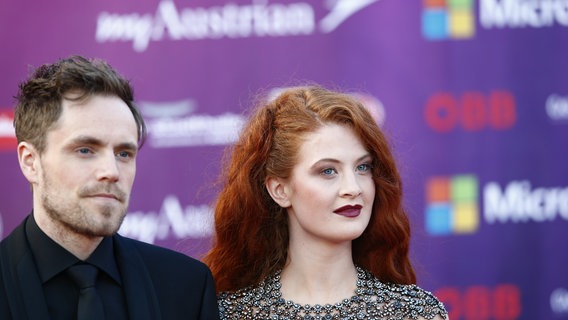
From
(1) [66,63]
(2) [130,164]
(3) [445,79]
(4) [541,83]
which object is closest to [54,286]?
(2) [130,164]

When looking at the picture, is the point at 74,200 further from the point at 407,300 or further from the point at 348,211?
the point at 407,300

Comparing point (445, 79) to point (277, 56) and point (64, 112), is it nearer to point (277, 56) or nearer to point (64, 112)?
point (277, 56)

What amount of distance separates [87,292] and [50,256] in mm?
150

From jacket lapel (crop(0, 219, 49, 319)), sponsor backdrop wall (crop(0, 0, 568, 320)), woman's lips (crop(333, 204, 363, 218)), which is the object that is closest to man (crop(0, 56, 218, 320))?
jacket lapel (crop(0, 219, 49, 319))

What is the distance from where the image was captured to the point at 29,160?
9.10ft

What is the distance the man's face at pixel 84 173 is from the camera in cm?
266

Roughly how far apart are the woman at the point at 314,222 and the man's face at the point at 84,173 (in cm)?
66

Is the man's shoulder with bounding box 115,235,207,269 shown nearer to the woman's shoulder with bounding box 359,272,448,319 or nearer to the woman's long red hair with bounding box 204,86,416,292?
the woman's long red hair with bounding box 204,86,416,292

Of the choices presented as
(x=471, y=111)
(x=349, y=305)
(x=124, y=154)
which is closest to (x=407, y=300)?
(x=349, y=305)

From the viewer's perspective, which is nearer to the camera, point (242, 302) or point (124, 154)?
point (124, 154)

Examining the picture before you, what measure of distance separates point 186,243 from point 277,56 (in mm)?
983

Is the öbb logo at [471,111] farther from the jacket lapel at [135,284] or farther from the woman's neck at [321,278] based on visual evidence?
the jacket lapel at [135,284]

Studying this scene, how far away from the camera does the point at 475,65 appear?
15.0ft

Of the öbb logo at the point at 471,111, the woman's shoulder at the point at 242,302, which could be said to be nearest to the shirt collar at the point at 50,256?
the woman's shoulder at the point at 242,302
